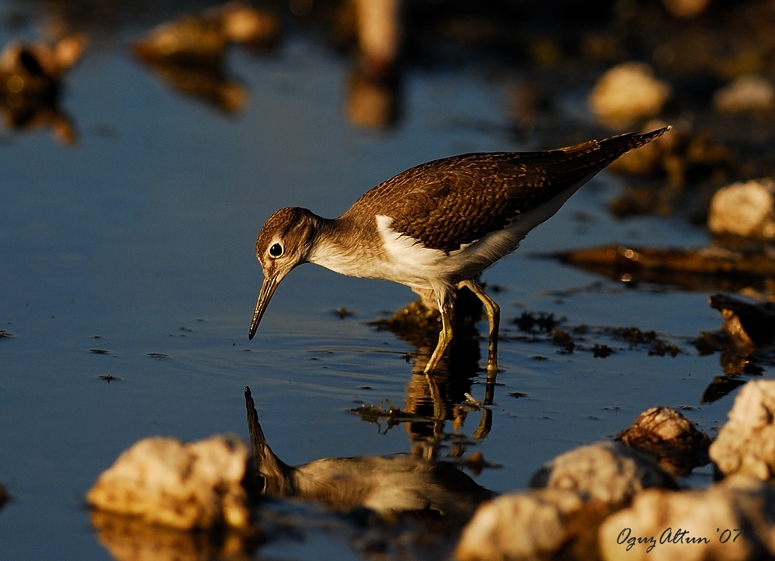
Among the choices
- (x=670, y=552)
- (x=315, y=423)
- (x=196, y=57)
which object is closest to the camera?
→ (x=670, y=552)

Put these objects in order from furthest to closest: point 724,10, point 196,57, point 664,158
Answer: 1. point 724,10
2. point 196,57
3. point 664,158

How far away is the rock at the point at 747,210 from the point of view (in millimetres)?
11867

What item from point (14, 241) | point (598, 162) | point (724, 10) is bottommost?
point (14, 241)

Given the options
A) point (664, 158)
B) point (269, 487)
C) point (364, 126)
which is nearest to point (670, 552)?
point (269, 487)

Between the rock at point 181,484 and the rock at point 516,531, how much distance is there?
120cm

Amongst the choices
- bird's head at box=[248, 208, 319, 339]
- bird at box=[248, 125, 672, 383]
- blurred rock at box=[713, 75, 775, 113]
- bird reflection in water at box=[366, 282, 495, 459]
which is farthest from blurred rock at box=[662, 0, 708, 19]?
bird's head at box=[248, 208, 319, 339]

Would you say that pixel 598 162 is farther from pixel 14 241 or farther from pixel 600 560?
pixel 14 241

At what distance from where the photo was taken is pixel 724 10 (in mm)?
18922

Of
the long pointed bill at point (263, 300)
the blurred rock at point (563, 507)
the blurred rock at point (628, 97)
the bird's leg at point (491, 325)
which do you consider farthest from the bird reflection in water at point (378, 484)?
the blurred rock at point (628, 97)

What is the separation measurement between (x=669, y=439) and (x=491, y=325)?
2084 millimetres

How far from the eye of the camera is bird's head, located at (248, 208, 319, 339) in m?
8.61

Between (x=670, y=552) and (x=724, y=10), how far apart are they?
15190 millimetres

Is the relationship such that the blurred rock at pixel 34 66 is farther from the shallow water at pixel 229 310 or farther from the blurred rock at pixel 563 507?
the blurred rock at pixel 563 507

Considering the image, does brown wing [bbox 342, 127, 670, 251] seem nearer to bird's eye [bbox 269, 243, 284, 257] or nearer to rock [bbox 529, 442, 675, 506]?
bird's eye [bbox 269, 243, 284, 257]
